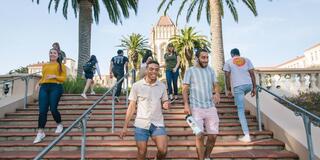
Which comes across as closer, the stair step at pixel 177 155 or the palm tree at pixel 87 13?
the stair step at pixel 177 155

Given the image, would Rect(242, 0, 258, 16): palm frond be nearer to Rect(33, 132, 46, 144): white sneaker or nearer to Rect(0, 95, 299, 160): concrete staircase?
Rect(0, 95, 299, 160): concrete staircase

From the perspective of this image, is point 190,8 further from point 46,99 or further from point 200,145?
point 200,145

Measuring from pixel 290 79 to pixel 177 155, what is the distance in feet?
18.0

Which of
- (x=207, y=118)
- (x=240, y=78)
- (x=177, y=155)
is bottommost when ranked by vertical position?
(x=177, y=155)

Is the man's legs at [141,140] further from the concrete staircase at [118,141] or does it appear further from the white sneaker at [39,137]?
the white sneaker at [39,137]

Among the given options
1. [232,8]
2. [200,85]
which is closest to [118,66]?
[200,85]

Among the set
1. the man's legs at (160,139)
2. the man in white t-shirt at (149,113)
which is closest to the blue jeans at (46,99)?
the man in white t-shirt at (149,113)

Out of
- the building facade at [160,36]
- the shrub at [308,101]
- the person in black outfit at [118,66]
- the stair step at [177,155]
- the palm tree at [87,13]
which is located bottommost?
the stair step at [177,155]

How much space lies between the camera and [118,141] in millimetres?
5633

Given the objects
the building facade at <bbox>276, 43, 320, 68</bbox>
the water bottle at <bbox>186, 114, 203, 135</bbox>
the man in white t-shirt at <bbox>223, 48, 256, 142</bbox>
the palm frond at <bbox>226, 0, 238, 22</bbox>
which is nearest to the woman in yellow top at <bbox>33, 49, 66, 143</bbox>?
the water bottle at <bbox>186, 114, 203, 135</bbox>

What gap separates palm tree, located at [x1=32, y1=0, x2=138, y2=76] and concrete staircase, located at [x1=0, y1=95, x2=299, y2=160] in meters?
7.30

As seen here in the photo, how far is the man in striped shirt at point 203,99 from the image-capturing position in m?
4.18

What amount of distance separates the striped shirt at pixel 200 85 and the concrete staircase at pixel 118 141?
1.07 metres

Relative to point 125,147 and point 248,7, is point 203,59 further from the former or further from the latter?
point 248,7
